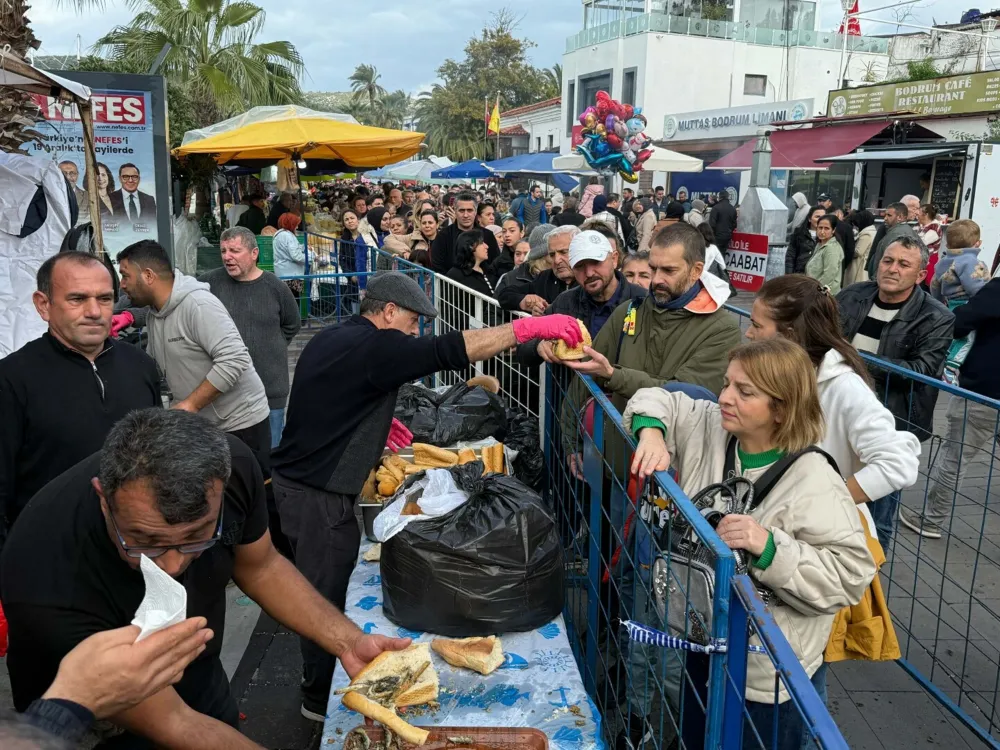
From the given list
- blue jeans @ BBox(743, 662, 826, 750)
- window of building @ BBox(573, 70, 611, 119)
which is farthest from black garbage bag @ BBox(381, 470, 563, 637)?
window of building @ BBox(573, 70, 611, 119)

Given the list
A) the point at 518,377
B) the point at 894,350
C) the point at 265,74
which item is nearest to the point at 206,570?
the point at 518,377

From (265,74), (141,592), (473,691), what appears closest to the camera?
(141,592)

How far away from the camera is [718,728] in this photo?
1947 millimetres

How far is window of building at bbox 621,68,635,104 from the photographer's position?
128 feet

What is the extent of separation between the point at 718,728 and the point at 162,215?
8071 millimetres

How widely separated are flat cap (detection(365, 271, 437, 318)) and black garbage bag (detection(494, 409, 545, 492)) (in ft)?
3.99

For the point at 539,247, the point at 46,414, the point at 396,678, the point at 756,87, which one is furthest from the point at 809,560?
the point at 756,87

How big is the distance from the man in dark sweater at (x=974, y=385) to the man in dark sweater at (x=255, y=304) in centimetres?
445

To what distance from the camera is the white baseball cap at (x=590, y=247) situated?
4.24 meters

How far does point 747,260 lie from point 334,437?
10.2 meters

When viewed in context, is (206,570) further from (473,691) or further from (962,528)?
(962,528)

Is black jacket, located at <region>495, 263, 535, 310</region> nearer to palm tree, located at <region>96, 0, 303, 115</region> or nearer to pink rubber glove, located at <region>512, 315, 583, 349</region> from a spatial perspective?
pink rubber glove, located at <region>512, 315, 583, 349</region>

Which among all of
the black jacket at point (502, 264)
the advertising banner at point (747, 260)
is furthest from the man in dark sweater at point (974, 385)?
the advertising banner at point (747, 260)

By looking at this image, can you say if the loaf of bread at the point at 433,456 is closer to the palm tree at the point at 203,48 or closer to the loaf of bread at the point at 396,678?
the loaf of bread at the point at 396,678
